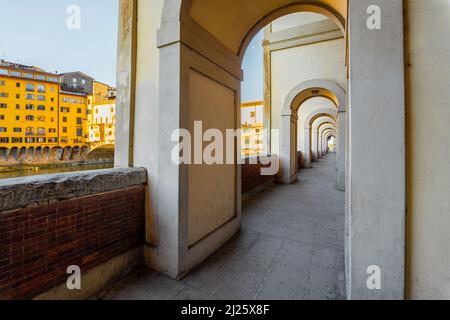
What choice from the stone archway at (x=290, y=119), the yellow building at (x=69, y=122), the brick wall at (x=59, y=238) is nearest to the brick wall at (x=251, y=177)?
the stone archway at (x=290, y=119)

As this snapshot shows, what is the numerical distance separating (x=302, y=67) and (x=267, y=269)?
8.45 meters

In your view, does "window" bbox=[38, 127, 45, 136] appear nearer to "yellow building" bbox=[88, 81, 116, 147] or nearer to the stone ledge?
"yellow building" bbox=[88, 81, 116, 147]

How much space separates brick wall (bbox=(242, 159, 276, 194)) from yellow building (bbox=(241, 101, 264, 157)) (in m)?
26.9

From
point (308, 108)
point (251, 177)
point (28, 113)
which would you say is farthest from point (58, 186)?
point (28, 113)

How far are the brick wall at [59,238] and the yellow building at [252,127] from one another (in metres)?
31.8

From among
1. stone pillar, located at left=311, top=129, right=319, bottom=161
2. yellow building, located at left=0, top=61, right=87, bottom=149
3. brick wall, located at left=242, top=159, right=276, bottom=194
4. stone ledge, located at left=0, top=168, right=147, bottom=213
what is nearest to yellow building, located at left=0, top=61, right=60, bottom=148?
yellow building, located at left=0, top=61, right=87, bottom=149

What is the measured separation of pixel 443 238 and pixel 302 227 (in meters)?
2.63

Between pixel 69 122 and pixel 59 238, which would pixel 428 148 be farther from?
pixel 69 122

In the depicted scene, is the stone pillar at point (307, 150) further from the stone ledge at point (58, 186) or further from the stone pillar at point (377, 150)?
the stone ledge at point (58, 186)

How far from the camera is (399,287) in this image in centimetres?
142

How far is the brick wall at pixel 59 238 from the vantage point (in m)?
1.52

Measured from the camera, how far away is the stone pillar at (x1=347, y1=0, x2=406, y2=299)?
4.60 feet

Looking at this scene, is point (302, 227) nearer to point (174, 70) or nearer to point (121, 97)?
point (174, 70)

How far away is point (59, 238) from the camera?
1.80 m
